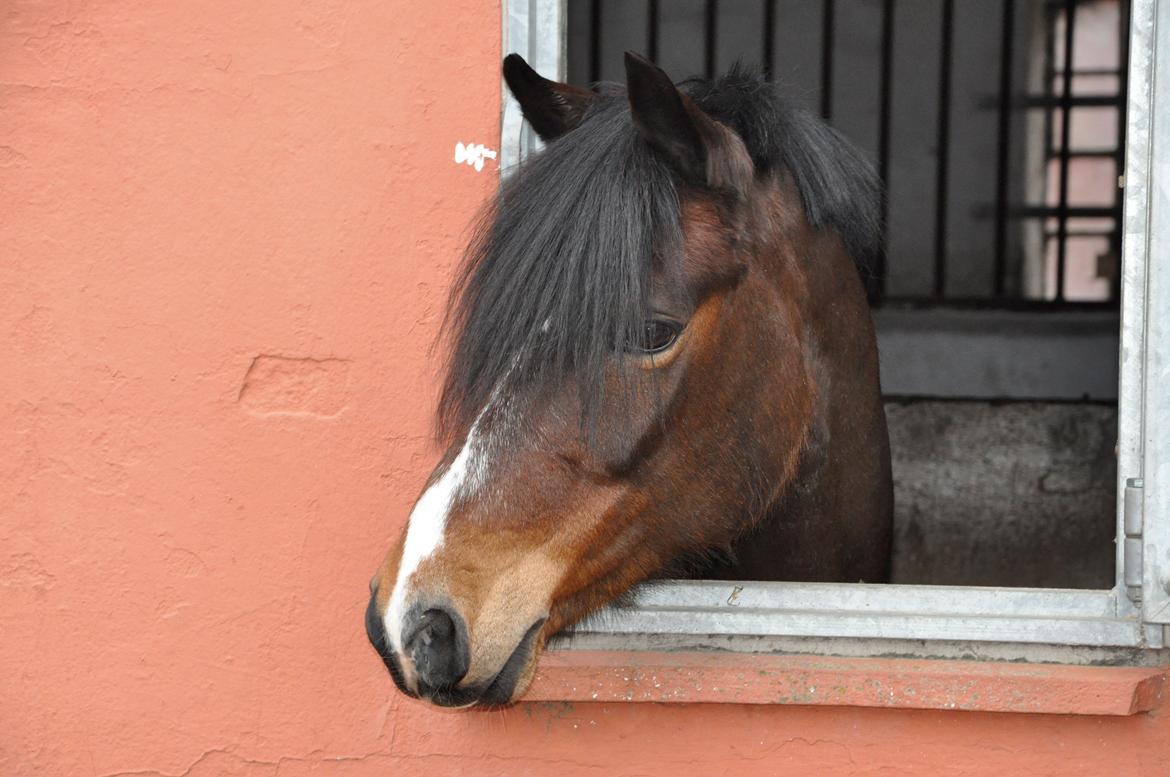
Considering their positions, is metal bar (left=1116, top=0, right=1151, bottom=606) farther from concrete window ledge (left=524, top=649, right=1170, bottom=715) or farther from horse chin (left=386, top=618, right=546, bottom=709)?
horse chin (left=386, top=618, right=546, bottom=709)

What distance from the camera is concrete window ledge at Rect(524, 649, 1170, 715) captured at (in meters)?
2.01

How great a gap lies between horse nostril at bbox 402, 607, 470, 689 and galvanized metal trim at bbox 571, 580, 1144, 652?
49cm

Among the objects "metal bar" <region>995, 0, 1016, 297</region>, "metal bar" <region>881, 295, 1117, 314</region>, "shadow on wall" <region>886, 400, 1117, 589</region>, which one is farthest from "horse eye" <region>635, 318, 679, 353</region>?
"metal bar" <region>995, 0, 1016, 297</region>

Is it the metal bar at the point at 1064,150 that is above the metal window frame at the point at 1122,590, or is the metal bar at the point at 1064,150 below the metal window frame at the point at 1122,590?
above

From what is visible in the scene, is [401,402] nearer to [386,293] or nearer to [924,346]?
[386,293]

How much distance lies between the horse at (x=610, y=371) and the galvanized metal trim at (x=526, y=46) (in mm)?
157

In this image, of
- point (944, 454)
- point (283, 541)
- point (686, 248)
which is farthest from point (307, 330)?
point (944, 454)

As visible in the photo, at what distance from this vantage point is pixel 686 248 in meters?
1.72

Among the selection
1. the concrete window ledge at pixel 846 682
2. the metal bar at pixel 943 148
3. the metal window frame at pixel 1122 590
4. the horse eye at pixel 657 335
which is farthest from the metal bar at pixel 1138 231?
the metal bar at pixel 943 148

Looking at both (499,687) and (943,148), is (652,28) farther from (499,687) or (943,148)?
(499,687)

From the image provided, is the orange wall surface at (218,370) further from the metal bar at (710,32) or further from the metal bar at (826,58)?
the metal bar at (826,58)

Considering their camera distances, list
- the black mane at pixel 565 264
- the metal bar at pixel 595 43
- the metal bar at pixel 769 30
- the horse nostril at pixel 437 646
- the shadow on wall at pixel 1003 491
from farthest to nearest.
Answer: the metal bar at pixel 769 30, the metal bar at pixel 595 43, the shadow on wall at pixel 1003 491, the black mane at pixel 565 264, the horse nostril at pixel 437 646

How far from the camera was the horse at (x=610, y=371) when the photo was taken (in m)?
1.58

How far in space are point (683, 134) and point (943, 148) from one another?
446cm
